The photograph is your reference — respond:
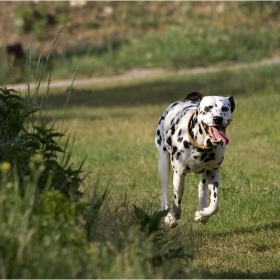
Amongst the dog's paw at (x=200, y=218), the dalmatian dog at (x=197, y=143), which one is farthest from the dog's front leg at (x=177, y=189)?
the dog's paw at (x=200, y=218)

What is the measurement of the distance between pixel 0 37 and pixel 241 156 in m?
16.6

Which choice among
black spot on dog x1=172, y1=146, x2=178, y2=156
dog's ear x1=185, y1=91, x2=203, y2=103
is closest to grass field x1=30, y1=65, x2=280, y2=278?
black spot on dog x1=172, y1=146, x2=178, y2=156

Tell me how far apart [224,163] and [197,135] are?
391 centimetres

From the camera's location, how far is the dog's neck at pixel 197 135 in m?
8.55

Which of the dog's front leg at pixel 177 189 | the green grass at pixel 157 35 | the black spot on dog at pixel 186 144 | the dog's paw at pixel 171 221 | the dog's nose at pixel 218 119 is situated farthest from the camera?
the green grass at pixel 157 35

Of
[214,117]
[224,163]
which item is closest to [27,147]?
[214,117]

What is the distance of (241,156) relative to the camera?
1306 cm

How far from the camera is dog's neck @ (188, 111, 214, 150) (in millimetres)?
8547

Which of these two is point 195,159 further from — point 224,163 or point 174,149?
point 224,163

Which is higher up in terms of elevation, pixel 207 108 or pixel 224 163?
pixel 224 163

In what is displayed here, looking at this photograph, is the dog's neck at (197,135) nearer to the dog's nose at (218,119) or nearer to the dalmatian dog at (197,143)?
the dalmatian dog at (197,143)

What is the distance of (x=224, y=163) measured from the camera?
491 inches

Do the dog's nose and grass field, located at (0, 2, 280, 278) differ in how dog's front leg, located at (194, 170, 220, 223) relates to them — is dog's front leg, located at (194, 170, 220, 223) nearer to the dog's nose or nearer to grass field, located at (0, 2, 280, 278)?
grass field, located at (0, 2, 280, 278)

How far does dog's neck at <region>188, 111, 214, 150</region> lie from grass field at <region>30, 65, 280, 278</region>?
802 mm
